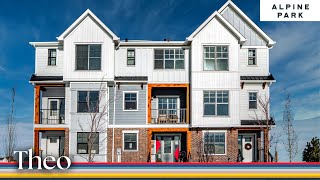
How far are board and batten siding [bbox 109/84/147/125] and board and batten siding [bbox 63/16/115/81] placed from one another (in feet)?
3.98

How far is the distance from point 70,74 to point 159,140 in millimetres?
6926

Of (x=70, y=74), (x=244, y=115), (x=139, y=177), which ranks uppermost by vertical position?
(x=70, y=74)

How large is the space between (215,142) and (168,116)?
3.35 m

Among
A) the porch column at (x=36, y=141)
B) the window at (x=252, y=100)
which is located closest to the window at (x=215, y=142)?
the window at (x=252, y=100)

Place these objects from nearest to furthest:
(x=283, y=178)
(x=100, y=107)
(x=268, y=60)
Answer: (x=283, y=178) < (x=100, y=107) < (x=268, y=60)

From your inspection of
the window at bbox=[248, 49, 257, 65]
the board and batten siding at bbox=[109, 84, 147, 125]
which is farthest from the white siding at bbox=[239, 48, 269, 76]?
the board and batten siding at bbox=[109, 84, 147, 125]

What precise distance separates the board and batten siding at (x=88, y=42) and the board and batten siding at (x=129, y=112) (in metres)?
1.21

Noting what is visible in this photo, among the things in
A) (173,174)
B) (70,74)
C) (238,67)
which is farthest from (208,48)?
(173,174)

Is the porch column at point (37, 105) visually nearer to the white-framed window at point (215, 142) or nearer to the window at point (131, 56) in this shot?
the window at point (131, 56)

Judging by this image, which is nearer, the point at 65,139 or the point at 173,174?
the point at 173,174

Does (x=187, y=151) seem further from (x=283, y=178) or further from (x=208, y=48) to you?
(x=283, y=178)

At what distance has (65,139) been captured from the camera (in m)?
30.7

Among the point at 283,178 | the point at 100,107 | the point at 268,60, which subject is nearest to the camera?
the point at 283,178

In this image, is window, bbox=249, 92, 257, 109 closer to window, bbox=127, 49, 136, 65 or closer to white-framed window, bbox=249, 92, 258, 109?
white-framed window, bbox=249, 92, 258, 109
